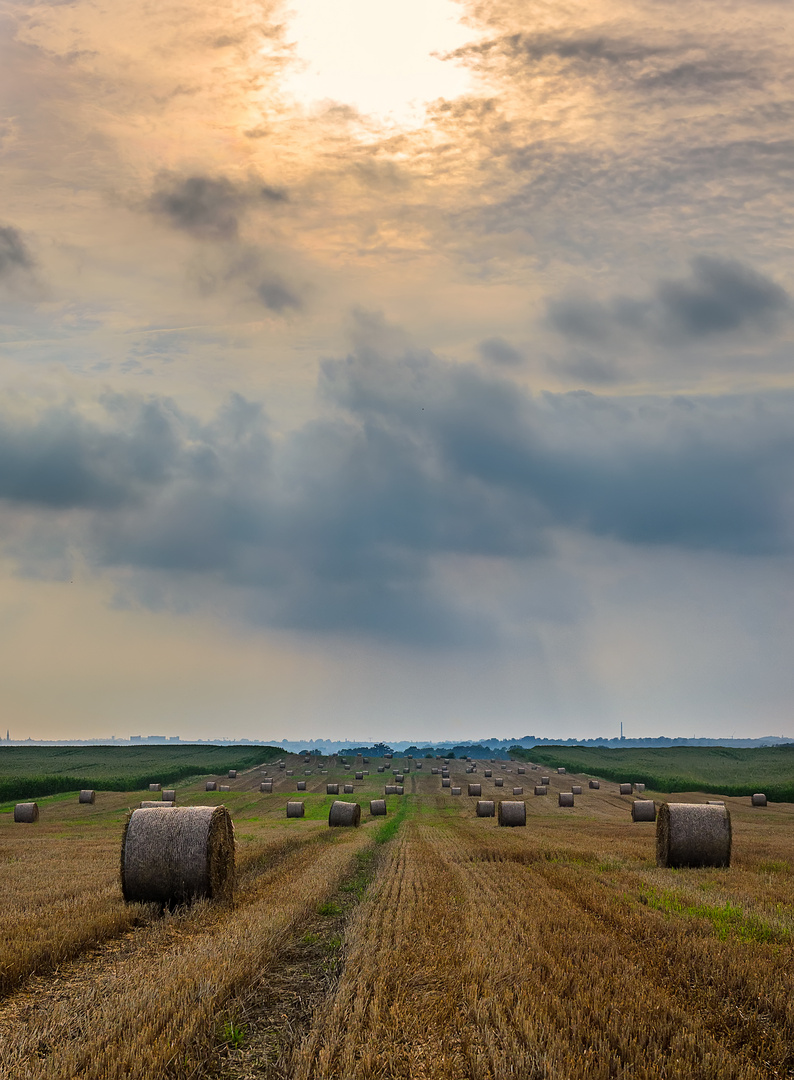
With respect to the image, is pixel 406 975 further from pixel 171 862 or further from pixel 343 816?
pixel 343 816

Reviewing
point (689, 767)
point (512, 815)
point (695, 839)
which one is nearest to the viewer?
point (695, 839)

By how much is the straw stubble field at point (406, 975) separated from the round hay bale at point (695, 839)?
1035 millimetres

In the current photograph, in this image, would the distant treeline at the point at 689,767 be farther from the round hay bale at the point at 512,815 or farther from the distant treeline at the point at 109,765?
the distant treeline at the point at 109,765

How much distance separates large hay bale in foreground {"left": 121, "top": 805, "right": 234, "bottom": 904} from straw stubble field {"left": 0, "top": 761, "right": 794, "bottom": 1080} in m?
0.50

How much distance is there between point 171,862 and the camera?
1502cm

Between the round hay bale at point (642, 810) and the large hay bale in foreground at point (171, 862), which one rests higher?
the large hay bale in foreground at point (171, 862)

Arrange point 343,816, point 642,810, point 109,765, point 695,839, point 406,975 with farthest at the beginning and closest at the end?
point 109,765 < point 642,810 < point 343,816 < point 695,839 < point 406,975

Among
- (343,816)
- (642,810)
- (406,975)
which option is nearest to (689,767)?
(642,810)

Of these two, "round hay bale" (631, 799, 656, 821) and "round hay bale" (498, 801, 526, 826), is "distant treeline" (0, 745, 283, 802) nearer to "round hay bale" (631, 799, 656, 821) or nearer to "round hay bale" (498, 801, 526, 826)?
"round hay bale" (498, 801, 526, 826)

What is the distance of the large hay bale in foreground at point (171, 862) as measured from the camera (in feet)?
48.6

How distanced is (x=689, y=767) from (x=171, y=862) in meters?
92.7

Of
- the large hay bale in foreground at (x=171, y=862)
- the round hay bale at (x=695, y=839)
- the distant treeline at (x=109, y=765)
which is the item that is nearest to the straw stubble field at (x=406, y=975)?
the large hay bale in foreground at (x=171, y=862)

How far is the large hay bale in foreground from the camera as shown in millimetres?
14820

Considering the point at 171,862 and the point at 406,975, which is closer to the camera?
the point at 406,975
